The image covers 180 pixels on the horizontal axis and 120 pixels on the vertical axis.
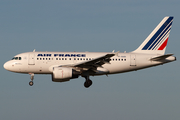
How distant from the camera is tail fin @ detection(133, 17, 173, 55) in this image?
163ft

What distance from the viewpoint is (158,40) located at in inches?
1980

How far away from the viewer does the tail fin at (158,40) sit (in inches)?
1954

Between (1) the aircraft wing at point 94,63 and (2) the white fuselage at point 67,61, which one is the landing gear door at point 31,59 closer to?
(2) the white fuselage at point 67,61

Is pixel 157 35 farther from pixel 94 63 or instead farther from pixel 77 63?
pixel 77 63

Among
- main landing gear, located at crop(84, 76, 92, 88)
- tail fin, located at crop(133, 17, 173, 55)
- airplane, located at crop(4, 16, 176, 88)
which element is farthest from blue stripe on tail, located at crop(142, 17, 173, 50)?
main landing gear, located at crop(84, 76, 92, 88)

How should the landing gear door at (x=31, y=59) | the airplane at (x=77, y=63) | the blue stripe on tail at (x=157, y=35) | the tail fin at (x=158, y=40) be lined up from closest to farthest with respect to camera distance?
the airplane at (x=77, y=63), the landing gear door at (x=31, y=59), the tail fin at (x=158, y=40), the blue stripe on tail at (x=157, y=35)

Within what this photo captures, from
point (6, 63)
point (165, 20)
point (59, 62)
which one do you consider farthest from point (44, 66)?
point (165, 20)

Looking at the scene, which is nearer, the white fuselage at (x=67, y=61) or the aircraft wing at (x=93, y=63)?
the aircraft wing at (x=93, y=63)

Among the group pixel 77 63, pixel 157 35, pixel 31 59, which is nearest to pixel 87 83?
pixel 77 63

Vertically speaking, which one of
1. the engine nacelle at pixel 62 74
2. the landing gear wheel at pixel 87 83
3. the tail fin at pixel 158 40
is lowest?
the landing gear wheel at pixel 87 83

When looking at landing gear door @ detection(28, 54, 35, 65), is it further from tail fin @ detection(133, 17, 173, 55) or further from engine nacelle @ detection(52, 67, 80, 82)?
tail fin @ detection(133, 17, 173, 55)

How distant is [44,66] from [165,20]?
19337 millimetres

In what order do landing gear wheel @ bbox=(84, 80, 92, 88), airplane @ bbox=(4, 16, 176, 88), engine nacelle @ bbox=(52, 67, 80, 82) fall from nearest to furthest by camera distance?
engine nacelle @ bbox=(52, 67, 80, 82) < airplane @ bbox=(4, 16, 176, 88) < landing gear wheel @ bbox=(84, 80, 92, 88)

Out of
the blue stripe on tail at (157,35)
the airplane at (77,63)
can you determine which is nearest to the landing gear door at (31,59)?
the airplane at (77,63)
